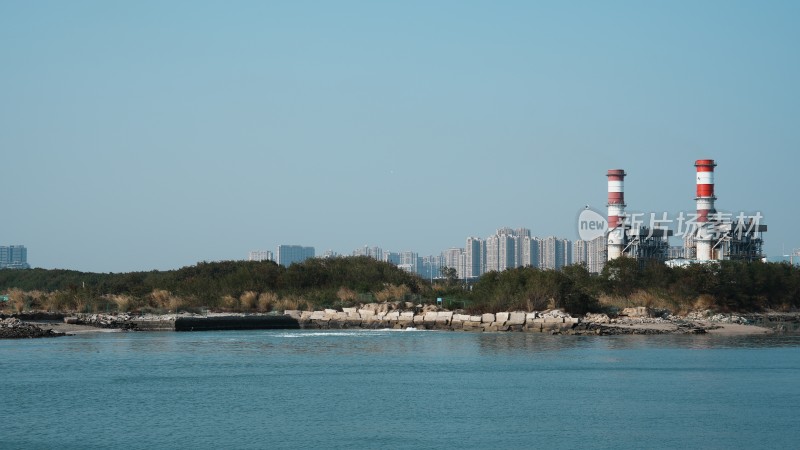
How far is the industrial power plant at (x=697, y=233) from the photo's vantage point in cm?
5894

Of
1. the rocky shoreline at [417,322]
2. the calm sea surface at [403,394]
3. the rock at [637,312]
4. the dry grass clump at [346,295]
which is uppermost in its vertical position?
the dry grass clump at [346,295]

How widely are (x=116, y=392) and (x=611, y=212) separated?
4431cm

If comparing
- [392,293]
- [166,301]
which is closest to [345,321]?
[392,293]

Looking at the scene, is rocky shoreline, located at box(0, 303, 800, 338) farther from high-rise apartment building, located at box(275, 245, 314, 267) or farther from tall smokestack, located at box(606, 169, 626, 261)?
high-rise apartment building, located at box(275, 245, 314, 267)

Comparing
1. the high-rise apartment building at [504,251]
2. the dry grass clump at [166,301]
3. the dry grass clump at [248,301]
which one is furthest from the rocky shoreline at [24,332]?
the high-rise apartment building at [504,251]

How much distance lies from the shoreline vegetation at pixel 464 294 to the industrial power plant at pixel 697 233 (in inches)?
168

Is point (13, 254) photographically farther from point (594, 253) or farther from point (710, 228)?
point (710, 228)

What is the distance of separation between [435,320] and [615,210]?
24308mm

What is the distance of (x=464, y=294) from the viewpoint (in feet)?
153

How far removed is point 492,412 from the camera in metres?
19.4

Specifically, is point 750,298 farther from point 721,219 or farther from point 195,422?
point 195,422

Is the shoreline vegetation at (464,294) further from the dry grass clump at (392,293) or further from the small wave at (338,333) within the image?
the small wave at (338,333)

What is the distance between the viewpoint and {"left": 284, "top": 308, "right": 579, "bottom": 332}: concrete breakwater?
127 feet

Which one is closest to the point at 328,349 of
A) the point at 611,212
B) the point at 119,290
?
the point at 119,290
